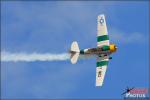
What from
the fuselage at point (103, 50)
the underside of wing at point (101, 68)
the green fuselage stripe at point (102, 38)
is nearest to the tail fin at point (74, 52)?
the fuselage at point (103, 50)

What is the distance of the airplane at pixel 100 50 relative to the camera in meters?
147

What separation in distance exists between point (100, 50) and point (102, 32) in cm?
385

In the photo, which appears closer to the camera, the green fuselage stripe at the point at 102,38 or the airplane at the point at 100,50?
the airplane at the point at 100,50

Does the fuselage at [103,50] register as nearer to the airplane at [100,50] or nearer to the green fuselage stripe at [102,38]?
the airplane at [100,50]

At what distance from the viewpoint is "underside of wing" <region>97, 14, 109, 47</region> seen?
14888cm

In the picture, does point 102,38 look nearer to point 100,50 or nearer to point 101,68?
point 100,50

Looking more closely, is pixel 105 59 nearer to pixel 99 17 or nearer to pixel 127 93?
pixel 99 17

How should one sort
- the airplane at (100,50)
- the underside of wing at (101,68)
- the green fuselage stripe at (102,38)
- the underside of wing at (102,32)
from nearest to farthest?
1. the underside of wing at (101,68)
2. the airplane at (100,50)
3. the underside of wing at (102,32)
4. the green fuselage stripe at (102,38)

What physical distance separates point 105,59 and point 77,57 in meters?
4.45

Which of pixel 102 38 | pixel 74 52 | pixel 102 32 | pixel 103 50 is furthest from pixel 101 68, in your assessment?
pixel 102 32

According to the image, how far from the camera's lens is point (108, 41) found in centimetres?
14862

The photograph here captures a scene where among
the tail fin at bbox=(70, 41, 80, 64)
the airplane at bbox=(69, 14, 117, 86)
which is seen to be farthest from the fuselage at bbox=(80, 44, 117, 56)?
the tail fin at bbox=(70, 41, 80, 64)

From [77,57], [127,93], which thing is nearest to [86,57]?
[77,57]

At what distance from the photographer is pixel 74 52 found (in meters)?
148
